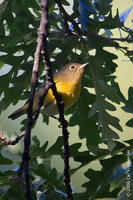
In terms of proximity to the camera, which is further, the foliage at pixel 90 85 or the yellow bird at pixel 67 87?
the yellow bird at pixel 67 87

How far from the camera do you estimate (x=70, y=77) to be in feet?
6.98

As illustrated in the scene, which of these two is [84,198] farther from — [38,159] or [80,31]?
[80,31]

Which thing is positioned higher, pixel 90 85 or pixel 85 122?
pixel 90 85

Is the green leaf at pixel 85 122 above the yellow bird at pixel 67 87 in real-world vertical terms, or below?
below

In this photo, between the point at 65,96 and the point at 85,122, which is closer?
the point at 65,96

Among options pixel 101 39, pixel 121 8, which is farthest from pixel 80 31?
pixel 121 8

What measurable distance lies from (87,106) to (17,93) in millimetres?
367

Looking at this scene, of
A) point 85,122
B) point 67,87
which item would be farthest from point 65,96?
point 85,122

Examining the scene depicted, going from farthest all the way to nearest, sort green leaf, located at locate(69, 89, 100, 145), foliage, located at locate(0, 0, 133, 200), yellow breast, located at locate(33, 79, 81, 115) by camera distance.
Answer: green leaf, located at locate(69, 89, 100, 145)
yellow breast, located at locate(33, 79, 81, 115)
foliage, located at locate(0, 0, 133, 200)

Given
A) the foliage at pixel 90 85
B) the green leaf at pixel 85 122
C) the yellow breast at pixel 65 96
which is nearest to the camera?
the foliage at pixel 90 85

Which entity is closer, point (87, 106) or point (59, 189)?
point (59, 189)

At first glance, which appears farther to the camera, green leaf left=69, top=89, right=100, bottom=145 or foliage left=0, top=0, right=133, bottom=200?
green leaf left=69, top=89, right=100, bottom=145

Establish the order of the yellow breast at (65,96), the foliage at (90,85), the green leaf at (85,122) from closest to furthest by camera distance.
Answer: the foliage at (90,85) → the yellow breast at (65,96) → the green leaf at (85,122)

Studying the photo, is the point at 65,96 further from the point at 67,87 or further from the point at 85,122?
the point at 85,122
